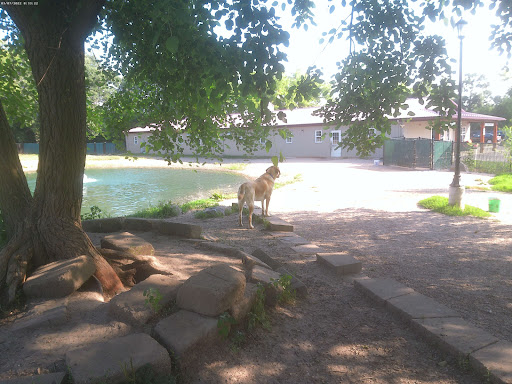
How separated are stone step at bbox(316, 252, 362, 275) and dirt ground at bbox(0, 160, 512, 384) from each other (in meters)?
0.16

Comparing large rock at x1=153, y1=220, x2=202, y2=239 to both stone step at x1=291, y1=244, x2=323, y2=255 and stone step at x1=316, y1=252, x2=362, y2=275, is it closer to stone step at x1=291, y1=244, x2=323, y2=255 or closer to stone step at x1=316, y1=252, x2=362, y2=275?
stone step at x1=291, y1=244, x2=323, y2=255

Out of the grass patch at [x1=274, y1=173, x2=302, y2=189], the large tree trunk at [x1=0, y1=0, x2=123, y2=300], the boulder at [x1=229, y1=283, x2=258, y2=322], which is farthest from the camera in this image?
the grass patch at [x1=274, y1=173, x2=302, y2=189]

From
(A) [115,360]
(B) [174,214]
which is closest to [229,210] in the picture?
(B) [174,214]

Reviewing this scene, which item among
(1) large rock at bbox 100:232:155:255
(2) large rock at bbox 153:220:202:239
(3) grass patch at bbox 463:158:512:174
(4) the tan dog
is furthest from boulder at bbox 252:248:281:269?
(3) grass patch at bbox 463:158:512:174

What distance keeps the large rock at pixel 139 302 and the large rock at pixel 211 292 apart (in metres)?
0.19

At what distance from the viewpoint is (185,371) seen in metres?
2.61

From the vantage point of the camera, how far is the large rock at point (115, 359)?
2.26 metres

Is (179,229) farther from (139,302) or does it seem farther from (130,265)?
(139,302)

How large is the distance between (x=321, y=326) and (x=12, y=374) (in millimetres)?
2495

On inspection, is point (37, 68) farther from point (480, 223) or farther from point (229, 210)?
point (480, 223)

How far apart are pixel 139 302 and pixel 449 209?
30.3ft

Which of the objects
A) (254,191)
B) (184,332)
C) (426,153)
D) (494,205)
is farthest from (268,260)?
(426,153)

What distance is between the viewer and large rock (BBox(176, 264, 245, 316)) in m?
3.01

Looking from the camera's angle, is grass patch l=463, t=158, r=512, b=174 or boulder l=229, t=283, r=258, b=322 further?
grass patch l=463, t=158, r=512, b=174
